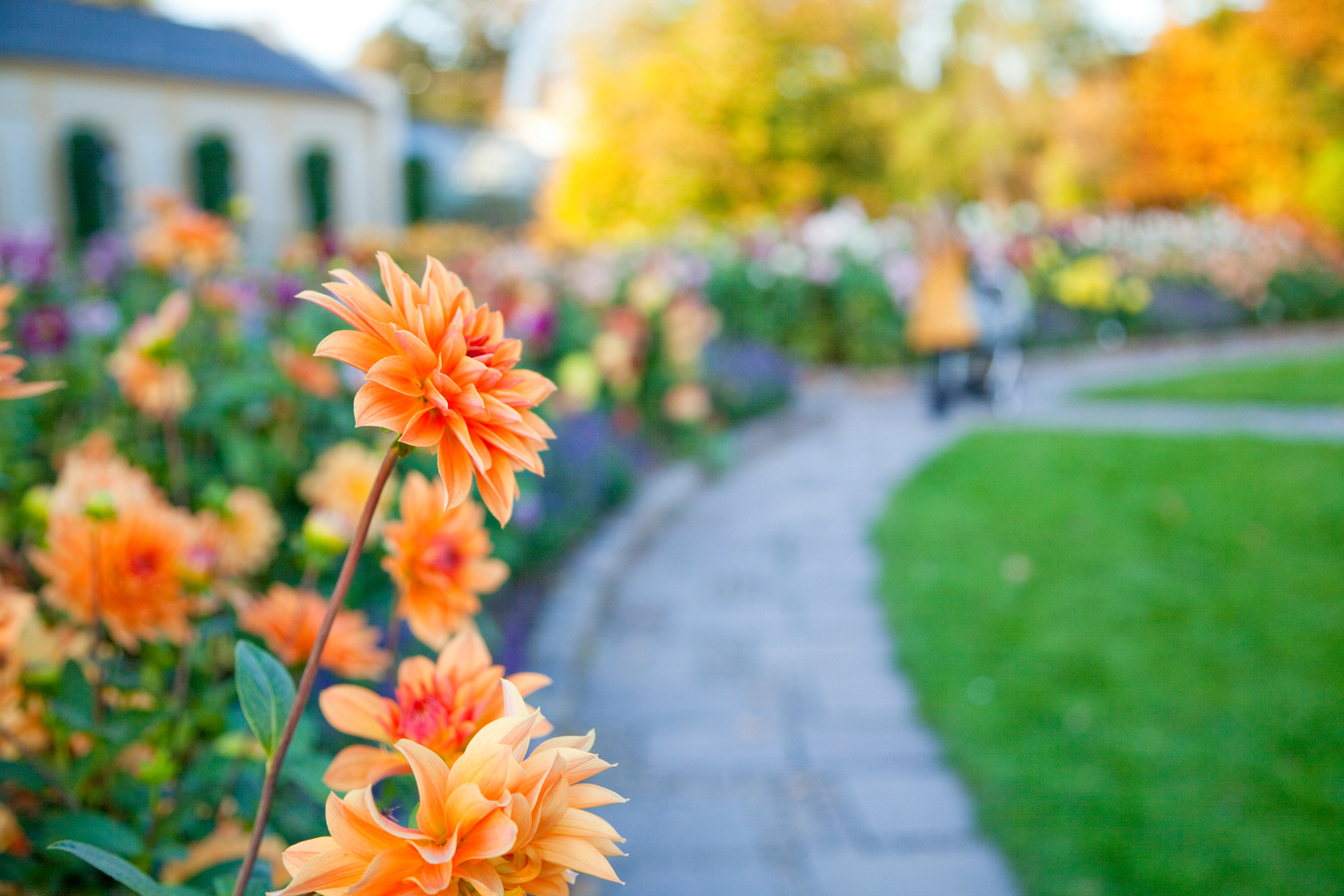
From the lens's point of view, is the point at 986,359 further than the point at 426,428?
Yes

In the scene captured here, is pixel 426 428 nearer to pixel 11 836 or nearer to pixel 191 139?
pixel 11 836

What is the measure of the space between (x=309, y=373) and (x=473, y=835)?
5.21 ft

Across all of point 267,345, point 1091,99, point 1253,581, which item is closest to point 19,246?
point 267,345

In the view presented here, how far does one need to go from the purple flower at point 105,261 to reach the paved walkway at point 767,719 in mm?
2034

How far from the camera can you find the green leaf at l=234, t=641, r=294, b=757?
57cm

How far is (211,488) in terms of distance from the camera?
1.16 meters

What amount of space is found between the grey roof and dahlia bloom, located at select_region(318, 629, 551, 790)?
15.6m

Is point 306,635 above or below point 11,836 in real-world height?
above

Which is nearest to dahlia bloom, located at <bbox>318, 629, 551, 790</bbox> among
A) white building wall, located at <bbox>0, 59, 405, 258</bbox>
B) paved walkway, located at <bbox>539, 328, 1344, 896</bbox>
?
paved walkway, located at <bbox>539, 328, 1344, 896</bbox>

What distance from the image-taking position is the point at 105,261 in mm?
3229

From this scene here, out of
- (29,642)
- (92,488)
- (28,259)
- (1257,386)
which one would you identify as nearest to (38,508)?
(92,488)

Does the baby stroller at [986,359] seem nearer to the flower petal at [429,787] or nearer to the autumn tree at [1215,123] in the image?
the flower petal at [429,787]

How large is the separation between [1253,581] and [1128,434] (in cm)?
230

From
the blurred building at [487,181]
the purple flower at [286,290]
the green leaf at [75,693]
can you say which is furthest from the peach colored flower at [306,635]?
the blurred building at [487,181]
